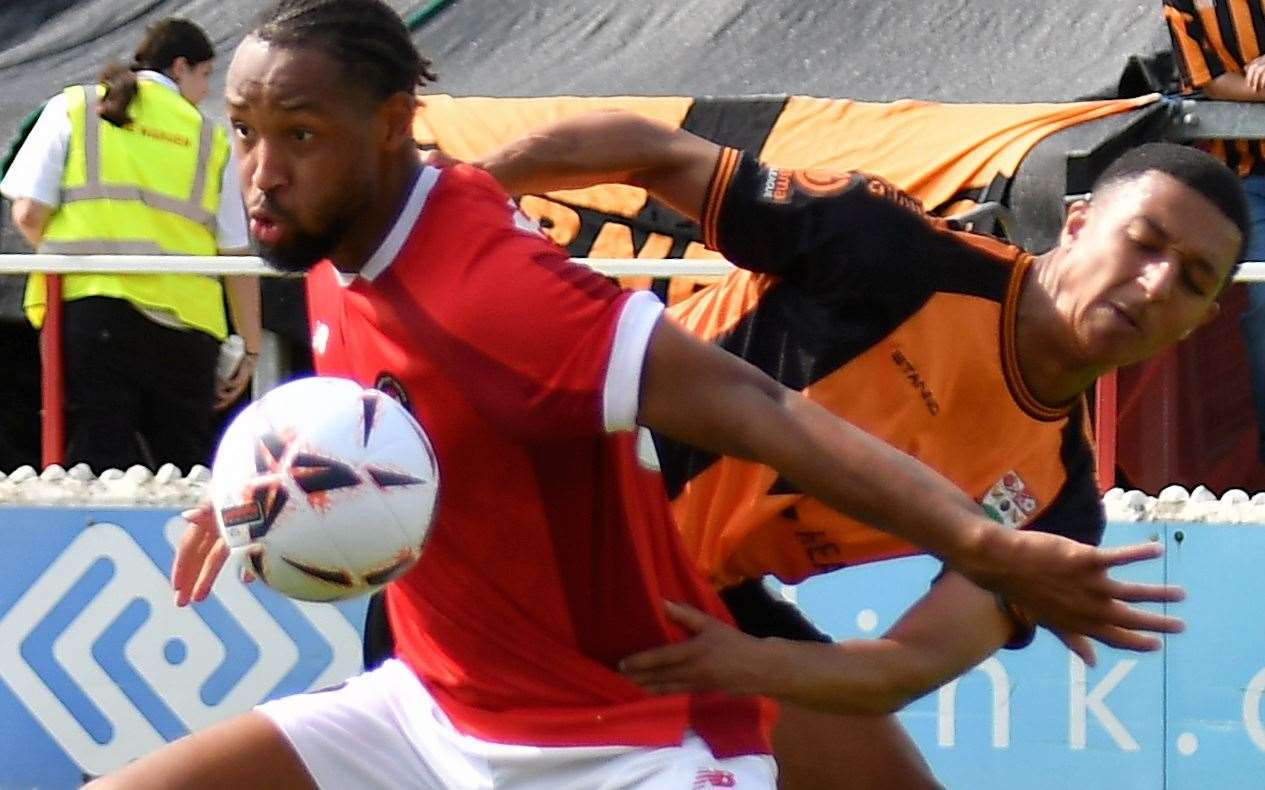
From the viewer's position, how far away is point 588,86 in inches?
302

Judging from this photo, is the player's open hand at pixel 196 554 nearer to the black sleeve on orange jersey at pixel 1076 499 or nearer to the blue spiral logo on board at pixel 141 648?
the black sleeve on orange jersey at pixel 1076 499

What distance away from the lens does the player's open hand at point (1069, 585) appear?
9.70 ft

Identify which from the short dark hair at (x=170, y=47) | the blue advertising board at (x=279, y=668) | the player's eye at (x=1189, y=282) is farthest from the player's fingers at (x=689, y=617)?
the short dark hair at (x=170, y=47)

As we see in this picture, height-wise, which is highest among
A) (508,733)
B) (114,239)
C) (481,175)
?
(481,175)

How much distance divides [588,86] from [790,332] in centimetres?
379

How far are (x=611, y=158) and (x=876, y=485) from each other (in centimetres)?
124

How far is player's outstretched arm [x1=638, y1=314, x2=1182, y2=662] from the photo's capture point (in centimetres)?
298

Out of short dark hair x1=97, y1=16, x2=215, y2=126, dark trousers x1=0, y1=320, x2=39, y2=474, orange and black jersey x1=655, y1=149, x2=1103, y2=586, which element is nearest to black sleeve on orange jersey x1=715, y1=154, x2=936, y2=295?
orange and black jersey x1=655, y1=149, x2=1103, y2=586

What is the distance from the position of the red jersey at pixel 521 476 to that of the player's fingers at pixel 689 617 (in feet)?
0.23

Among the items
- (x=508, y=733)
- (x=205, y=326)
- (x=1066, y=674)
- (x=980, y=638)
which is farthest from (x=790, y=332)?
(x=205, y=326)

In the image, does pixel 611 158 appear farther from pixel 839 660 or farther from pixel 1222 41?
pixel 1222 41

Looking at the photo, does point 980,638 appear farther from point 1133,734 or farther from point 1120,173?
point 1133,734

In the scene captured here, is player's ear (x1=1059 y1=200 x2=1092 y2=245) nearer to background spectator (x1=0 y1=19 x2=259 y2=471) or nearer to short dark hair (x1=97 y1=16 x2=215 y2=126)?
background spectator (x1=0 y1=19 x2=259 y2=471)

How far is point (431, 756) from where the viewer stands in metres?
3.62
